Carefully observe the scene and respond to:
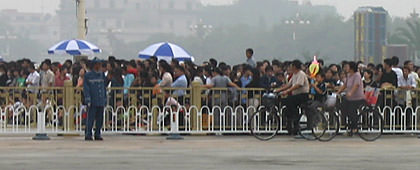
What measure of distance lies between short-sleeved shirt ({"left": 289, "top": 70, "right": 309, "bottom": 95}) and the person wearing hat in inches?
131

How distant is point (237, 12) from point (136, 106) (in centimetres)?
16845

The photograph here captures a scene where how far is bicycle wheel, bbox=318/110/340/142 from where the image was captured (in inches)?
901

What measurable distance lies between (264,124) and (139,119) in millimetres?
2470

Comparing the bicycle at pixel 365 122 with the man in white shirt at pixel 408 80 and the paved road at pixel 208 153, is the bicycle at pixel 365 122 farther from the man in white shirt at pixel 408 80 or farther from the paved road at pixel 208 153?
the man in white shirt at pixel 408 80

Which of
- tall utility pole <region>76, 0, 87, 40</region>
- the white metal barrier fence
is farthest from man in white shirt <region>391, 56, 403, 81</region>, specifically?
tall utility pole <region>76, 0, 87, 40</region>

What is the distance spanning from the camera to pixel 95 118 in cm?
2327

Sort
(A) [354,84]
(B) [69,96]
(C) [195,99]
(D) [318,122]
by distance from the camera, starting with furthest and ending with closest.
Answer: (C) [195,99] < (B) [69,96] < (A) [354,84] < (D) [318,122]

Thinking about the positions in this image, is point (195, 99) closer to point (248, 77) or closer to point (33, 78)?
point (248, 77)

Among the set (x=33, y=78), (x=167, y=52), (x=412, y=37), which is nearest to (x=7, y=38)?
(x=412, y=37)

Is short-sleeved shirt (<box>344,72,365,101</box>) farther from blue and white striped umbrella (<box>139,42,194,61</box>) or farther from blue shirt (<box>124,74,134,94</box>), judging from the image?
blue and white striped umbrella (<box>139,42,194,61</box>)

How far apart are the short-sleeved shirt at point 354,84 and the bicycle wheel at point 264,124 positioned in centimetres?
138

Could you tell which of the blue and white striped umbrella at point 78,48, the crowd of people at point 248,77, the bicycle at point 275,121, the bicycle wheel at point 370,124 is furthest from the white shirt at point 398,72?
the blue and white striped umbrella at point 78,48

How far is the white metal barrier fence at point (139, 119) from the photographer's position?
24016mm

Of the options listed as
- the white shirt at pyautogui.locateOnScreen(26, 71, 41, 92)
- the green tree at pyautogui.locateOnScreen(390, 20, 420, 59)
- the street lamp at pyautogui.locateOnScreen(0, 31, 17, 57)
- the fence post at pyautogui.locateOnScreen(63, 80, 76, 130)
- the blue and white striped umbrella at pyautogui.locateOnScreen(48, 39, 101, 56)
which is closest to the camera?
the fence post at pyautogui.locateOnScreen(63, 80, 76, 130)
